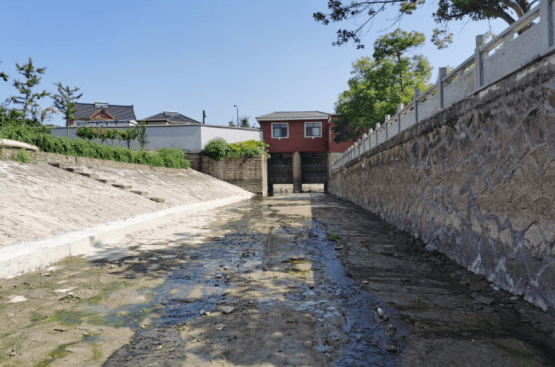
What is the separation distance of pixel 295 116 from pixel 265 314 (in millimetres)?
33888

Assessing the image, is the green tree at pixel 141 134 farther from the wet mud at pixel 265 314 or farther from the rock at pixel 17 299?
the rock at pixel 17 299

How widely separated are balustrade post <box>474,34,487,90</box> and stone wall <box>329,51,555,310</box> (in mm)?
179

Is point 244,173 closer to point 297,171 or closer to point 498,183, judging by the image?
point 297,171

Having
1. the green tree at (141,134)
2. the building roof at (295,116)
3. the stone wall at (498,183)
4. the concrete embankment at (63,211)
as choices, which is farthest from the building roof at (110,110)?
the stone wall at (498,183)

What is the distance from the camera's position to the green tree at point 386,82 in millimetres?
26938

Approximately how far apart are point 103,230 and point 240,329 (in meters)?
5.47

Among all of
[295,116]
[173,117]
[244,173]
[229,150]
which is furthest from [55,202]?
[173,117]

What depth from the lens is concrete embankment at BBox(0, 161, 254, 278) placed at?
18.1 ft

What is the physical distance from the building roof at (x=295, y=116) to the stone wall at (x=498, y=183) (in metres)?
28.3

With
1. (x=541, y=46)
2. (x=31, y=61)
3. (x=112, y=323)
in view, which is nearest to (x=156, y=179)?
(x=31, y=61)

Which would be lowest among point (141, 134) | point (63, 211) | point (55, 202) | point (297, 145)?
point (63, 211)

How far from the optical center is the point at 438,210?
6.44m

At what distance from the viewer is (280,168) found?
3656 cm

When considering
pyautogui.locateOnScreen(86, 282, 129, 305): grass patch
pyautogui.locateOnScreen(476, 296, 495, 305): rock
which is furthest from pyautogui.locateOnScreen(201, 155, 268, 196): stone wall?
pyautogui.locateOnScreen(476, 296, 495, 305): rock
